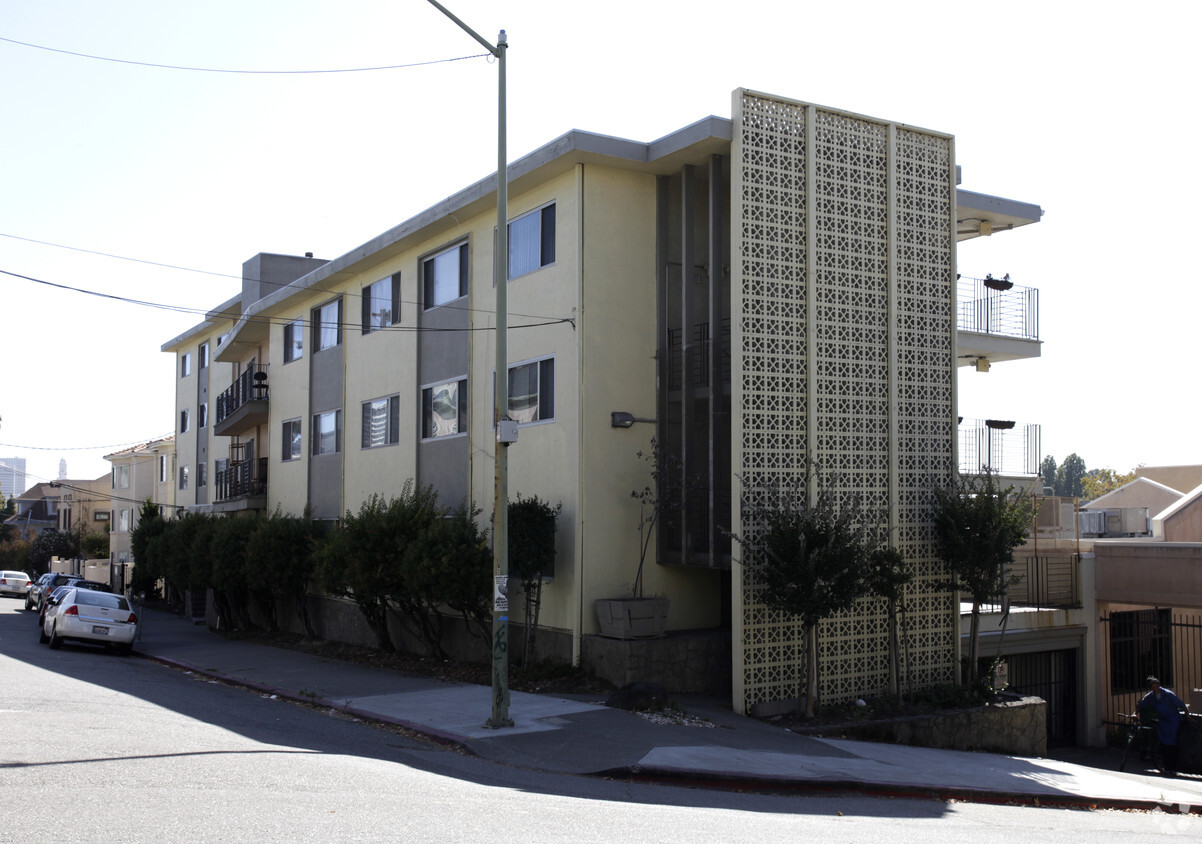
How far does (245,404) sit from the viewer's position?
30.8 metres

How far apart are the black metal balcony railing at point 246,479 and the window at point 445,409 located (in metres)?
11.5

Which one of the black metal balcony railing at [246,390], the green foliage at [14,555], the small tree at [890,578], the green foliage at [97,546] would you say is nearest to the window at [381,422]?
the black metal balcony railing at [246,390]

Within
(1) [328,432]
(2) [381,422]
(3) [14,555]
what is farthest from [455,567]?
(3) [14,555]

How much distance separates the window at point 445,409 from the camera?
19969mm

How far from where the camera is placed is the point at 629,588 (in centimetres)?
1662

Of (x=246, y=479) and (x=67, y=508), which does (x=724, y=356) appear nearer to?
(x=246, y=479)

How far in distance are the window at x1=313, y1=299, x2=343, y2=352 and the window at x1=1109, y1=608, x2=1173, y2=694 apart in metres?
19.0

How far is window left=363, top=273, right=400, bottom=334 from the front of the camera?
75.4ft

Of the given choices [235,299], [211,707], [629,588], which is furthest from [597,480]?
[235,299]

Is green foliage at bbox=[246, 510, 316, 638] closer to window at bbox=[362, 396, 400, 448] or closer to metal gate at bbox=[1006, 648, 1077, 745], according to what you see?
window at bbox=[362, 396, 400, 448]

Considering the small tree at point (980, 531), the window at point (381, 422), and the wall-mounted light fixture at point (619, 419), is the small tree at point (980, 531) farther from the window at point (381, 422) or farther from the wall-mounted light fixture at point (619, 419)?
the window at point (381, 422)

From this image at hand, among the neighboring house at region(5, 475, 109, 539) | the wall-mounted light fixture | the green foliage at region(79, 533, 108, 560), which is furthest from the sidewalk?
the green foliage at region(79, 533, 108, 560)

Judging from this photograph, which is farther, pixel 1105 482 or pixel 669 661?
pixel 1105 482

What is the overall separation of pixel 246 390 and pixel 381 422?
9968mm
